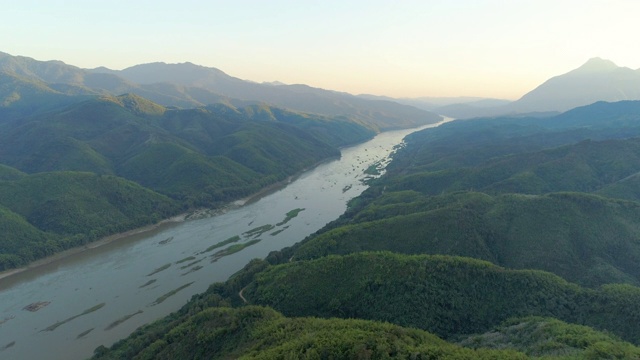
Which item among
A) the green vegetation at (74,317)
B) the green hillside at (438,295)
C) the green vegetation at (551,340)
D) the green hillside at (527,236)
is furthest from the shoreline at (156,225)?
the green vegetation at (551,340)

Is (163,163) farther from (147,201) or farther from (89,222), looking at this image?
(89,222)

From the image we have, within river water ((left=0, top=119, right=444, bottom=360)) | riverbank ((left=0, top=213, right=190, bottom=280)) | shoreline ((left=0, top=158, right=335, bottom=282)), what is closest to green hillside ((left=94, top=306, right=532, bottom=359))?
river water ((left=0, top=119, right=444, bottom=360))

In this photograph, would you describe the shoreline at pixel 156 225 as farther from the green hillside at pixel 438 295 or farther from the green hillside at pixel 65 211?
the green hillside at pixel 438 295

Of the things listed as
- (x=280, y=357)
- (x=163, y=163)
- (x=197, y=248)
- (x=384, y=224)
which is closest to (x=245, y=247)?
(x=197, y=248)

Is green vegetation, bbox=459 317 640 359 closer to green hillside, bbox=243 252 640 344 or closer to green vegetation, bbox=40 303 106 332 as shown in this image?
green hillside, bbox=243 252 640 344

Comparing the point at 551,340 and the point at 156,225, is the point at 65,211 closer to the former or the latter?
the point at 156,225

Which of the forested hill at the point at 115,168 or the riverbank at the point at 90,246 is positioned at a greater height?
the forested hill at the point at 115,168
